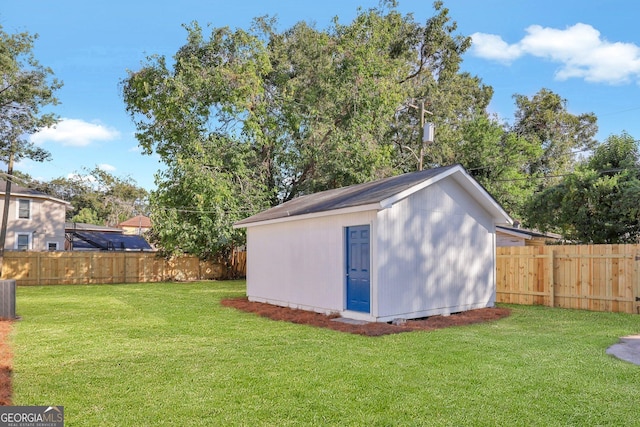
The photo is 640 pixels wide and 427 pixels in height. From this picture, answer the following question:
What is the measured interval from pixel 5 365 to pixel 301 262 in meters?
6.55

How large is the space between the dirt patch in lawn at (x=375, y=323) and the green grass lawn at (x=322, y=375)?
1.43 feet

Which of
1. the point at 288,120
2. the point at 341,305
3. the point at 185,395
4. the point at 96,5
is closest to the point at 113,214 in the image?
the point at 288,120

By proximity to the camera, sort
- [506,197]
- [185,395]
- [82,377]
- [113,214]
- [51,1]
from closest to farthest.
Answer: [185,395] < [82,377] < [51,1] < [506,197] < [113,214]

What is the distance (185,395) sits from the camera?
4.52 metres

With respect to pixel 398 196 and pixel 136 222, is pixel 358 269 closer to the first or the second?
pixel 398 196

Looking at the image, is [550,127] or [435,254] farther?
[550,127]

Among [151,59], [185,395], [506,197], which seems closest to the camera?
[185,395]

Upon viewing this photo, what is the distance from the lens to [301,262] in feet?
36.7

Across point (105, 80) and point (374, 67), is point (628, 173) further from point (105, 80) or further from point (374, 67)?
point (105, 80)

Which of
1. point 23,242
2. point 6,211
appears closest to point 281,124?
point 6,211

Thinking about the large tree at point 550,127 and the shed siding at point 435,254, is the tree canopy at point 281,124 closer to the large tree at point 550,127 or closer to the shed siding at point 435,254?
the large tree at point 550,127

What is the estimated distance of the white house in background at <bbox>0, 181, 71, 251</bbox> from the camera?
27703 mm

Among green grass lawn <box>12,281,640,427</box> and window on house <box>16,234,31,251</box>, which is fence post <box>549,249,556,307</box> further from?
window on house <box>16,234,31,251</box>

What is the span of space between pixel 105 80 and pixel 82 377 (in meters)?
23.2
